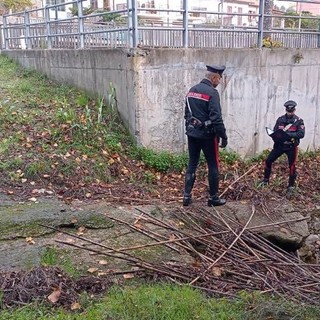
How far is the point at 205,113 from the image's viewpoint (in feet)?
19.2

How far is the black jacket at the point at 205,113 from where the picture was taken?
18.9 ft

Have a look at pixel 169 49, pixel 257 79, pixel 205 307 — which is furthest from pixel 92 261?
pixel 257 79

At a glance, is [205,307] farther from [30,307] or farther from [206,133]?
[206,133]

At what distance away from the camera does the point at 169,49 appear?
7891 millimetres

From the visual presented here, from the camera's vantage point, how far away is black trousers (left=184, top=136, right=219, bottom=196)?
6.03 m

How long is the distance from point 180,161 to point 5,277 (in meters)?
4.61

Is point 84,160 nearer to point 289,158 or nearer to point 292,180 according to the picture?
point 289,158

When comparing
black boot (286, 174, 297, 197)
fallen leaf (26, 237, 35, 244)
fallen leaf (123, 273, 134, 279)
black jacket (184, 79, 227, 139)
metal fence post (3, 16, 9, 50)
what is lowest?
black boot (286, 174, 297, 197)

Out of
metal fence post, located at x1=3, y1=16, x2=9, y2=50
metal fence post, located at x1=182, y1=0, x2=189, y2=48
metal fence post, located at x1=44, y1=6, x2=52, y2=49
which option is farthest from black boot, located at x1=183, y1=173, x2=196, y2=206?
metal fence post, located at x1=3, y1=16, x2=9, y2=50

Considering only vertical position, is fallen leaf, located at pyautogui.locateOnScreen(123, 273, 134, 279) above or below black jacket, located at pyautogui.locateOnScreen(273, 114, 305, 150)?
below

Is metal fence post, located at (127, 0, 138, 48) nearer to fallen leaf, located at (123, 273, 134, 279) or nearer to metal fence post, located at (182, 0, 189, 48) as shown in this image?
metal fence post, located at (182, 0, 189, 48)

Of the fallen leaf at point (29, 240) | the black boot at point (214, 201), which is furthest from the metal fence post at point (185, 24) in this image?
the fallen leaf at point (29, 240)

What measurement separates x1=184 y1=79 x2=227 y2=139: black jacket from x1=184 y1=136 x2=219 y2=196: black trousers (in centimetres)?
13

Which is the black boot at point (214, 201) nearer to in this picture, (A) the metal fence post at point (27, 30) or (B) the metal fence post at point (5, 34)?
(A) the metal fence post at point (27, 30)
